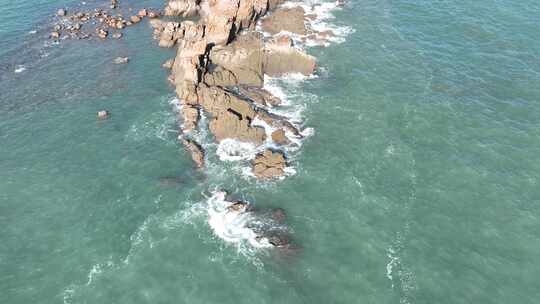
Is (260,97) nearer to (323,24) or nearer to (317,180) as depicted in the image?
(317,180)

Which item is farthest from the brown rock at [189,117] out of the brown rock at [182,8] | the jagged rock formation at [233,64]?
the brown rock at [182,8]

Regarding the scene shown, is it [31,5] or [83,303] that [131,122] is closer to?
[83,303]

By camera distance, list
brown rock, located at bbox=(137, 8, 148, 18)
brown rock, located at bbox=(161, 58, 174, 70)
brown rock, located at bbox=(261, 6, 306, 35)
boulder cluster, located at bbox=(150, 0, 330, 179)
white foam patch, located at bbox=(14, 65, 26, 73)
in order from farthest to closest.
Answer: brown rock, located at bbox=(137, 8, 148, 18), brown rock, located at bbox=(261, 6, 306, 35), white foam patch, located at bbox=(14, 65, 26, 73), brown rock, located at bbox=(161, 58, 174, 70), boulder cluster, located at bbox=(150, 0, 330, 179)

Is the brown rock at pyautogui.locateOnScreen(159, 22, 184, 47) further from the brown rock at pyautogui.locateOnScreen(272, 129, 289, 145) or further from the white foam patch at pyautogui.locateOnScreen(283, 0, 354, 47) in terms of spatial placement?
the brown rock at pyautogui.locateOnScreen(272, 129, 289, 145)

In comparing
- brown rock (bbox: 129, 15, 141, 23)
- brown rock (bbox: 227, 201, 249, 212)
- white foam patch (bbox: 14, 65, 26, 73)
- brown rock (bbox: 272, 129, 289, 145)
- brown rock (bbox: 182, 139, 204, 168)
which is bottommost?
brown rock (bbox: 227, 201, 249, 212)

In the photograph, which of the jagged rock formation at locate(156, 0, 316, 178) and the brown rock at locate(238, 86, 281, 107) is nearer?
the jagged rock formation at locate(156, 0, 316, 178)

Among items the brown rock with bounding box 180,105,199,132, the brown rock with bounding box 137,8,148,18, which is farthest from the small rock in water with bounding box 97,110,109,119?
the brown rock with bounding box 137,8,148,18
